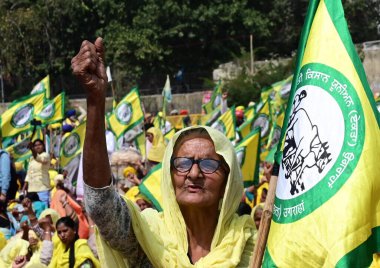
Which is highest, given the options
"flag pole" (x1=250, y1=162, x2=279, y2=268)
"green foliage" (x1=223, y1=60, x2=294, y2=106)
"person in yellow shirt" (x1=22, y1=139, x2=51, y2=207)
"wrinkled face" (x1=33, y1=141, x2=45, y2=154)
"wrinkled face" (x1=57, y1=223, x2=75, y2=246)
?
"flag pole" (x1=250, y1=162, x2=279, y2=268)

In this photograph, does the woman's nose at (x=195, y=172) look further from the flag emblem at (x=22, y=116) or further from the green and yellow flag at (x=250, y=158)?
the flag emblem at (x=22, y=116)

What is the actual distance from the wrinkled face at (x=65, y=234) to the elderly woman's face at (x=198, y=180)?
12.3 ft

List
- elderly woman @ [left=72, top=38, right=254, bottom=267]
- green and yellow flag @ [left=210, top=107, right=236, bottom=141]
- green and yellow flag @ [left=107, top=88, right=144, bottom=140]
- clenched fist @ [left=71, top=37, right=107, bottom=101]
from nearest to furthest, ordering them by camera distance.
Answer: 1. clenched fist @ [left=71, top=37, right=107, bottom=101]
2. elderly woman @ [left=72, top=38, right=254, bottom=267]
3. green and yellow flag @ [left=210, top=107, right=236, bottom=141]
4. green and yellow flag @ [left=107, top=88, right=144, bottom=140]

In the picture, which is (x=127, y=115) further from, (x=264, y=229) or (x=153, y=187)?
(x=264, y=229)

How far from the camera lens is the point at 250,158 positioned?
10508mm

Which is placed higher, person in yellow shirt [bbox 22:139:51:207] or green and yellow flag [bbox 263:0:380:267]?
green and yellow flag [bbox 263:0:380:267]

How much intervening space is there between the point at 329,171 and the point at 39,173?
8542 mm

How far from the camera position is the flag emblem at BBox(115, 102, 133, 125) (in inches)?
624

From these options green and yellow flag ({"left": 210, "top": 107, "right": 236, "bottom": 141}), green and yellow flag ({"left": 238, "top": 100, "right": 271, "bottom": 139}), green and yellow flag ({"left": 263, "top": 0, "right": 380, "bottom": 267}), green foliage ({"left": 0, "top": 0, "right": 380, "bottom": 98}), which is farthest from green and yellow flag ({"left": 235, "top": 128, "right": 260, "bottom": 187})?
green foliage ({"left": 0, "top": 0, "right": 380, "bottom": 98})

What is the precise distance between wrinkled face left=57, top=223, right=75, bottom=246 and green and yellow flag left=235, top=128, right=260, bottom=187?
275 cm

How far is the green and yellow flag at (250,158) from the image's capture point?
1037 cm

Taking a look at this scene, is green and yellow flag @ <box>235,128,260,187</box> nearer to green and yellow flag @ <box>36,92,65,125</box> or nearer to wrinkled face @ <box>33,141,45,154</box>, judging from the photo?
wrinkled face @ <box>33,141,45,154</box>

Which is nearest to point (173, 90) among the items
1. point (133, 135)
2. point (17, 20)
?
point (17, 20)

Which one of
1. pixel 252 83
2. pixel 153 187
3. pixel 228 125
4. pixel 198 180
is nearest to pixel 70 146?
pixel 228 125
